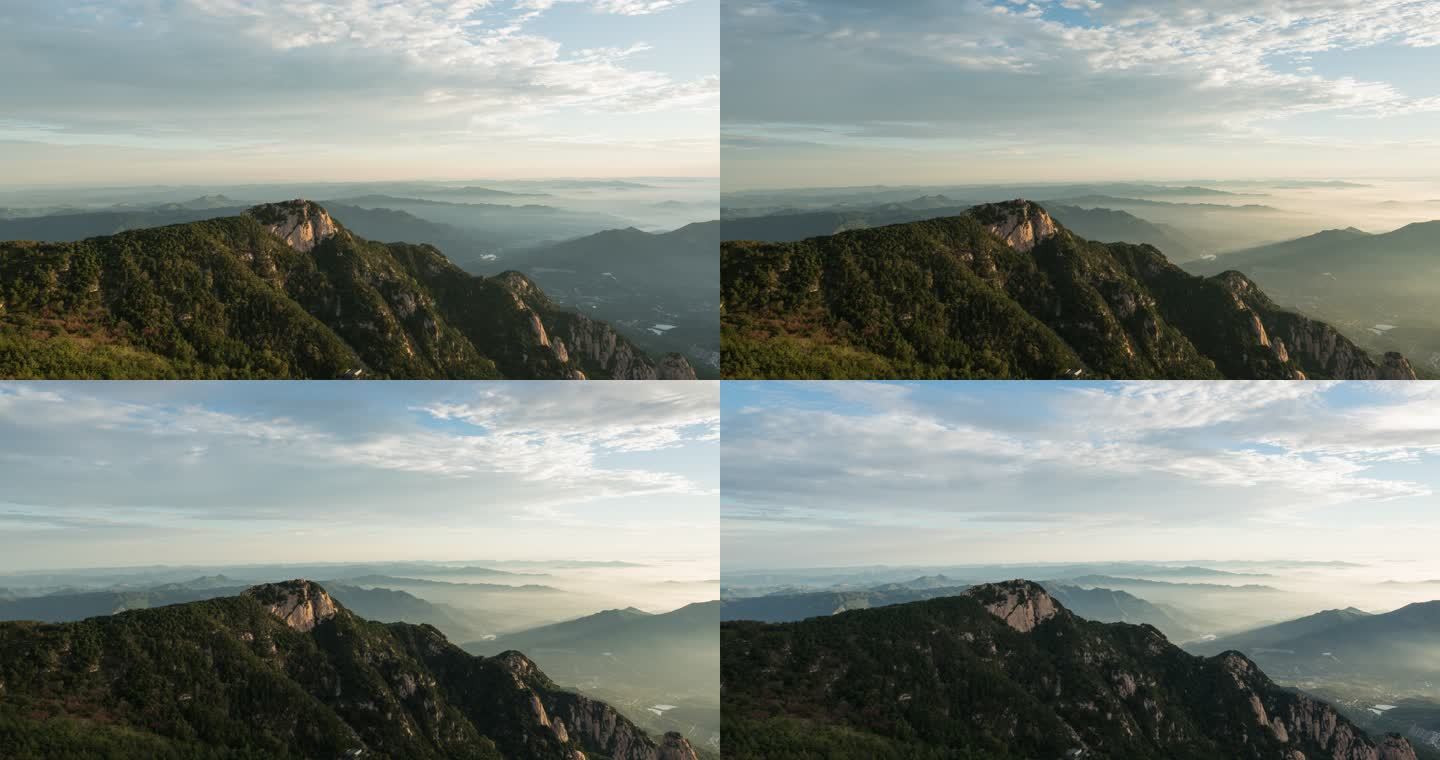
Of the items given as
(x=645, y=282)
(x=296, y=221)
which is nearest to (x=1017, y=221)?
(x=296, y=221)

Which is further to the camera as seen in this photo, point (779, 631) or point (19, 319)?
point (779, 631)

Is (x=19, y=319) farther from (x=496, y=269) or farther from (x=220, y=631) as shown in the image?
(x=496, y=269)

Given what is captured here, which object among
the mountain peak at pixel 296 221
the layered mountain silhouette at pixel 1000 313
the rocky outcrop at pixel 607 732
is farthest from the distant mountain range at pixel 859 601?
the mountain peak at pixel 296 221

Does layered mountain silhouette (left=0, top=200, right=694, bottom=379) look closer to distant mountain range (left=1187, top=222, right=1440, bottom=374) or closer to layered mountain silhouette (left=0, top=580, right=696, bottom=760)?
layered mountain silhouette (left=0, top=580, right=696, bottom=760)

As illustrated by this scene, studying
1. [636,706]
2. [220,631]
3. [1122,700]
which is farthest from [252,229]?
[1122,700]

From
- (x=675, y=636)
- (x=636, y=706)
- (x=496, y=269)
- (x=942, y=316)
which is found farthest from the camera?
(x=675, y=636)

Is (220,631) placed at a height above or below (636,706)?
above
